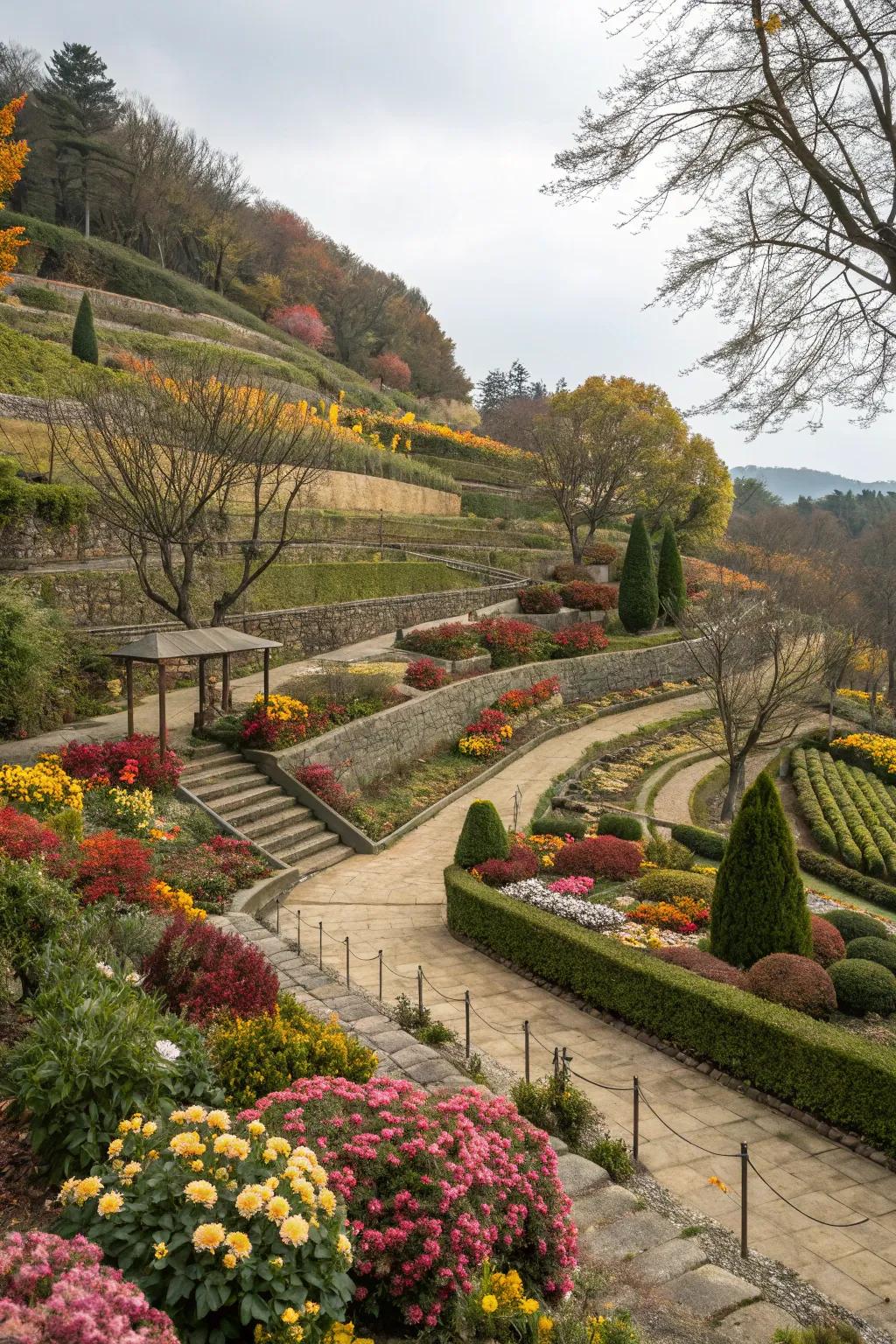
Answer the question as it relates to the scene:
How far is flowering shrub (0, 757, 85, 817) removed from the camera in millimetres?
10156

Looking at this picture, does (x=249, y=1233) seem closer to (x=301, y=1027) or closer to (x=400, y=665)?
(x=301, y=1027)

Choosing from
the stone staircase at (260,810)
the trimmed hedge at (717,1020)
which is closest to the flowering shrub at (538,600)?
the stone staircase at (260,810)

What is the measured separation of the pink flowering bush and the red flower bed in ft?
27.3

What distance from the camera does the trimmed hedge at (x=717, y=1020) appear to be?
21.8 feet

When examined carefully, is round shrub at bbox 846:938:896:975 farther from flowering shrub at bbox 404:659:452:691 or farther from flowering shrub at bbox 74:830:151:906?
flowering shrub at bbox 404:659:452:691

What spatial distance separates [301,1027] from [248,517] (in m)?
20.3

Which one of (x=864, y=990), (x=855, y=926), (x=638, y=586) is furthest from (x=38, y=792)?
(x=638, y=586)

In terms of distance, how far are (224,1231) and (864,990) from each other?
24.1 ft

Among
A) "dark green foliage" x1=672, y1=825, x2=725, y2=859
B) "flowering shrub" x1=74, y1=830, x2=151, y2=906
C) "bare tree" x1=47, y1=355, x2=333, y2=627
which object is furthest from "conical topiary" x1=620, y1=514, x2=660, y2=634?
"flowering shrub" x1=74, y1=830, x2=151, y2=906

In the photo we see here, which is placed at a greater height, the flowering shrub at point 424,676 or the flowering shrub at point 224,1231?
the flowering shrub at point 224,1231

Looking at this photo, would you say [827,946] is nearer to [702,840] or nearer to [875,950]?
[875,950]

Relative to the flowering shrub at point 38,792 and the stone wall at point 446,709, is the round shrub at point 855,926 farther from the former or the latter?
the flowering shrub at point 38,792

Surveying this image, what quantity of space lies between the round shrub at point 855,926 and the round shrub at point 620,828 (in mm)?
3752

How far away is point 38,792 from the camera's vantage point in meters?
10.2
